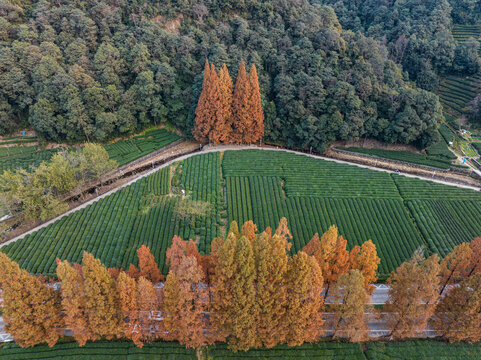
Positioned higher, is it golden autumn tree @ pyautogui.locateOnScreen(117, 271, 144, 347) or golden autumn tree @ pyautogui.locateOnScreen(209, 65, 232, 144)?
golden autumn tree @ pyautogui.locateOnScreen(209, 65, 232, 144)

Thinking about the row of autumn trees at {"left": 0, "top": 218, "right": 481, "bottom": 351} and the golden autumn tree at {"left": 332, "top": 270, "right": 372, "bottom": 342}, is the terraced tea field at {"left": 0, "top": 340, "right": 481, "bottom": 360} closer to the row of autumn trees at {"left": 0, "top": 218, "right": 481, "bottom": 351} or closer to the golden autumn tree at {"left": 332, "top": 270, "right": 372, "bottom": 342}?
the row of autumn trees at {"left": 0, "top": 218, "right": 481, "bottom": 351}

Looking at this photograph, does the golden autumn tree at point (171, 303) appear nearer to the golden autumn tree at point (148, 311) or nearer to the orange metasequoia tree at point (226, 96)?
the golden autumn tree at point (148, 311)

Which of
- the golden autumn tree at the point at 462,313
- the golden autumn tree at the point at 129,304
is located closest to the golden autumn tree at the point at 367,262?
the golden autumn tree at the point at 462,313

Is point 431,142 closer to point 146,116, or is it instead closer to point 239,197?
point 239,197

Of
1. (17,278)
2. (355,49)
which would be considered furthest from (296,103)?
(17,278)

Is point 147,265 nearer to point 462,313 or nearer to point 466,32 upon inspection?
point 462,313

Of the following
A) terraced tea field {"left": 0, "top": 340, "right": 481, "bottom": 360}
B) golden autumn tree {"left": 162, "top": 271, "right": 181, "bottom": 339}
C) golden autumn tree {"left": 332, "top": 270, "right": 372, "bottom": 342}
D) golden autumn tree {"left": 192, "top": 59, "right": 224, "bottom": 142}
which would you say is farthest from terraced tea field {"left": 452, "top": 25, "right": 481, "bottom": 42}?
golden autumn tree {"left": 162, "top": 271, "right": 181, "bottom": 339}
